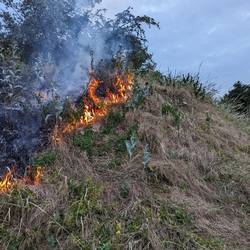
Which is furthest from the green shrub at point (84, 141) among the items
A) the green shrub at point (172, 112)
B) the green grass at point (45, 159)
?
the green shrub at point (172, 112)

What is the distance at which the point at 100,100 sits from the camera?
789 cm

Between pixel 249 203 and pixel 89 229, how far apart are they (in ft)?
8.17

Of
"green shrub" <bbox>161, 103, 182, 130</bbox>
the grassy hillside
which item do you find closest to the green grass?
the grassy hillside

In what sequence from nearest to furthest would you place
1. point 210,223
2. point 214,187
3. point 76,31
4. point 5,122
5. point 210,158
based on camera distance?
point 210,223
point 5,122
point 214,187
point 210,158
point 76,31

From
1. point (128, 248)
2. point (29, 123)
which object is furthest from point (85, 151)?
point (128, 248)

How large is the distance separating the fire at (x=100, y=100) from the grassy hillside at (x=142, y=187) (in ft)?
0.46

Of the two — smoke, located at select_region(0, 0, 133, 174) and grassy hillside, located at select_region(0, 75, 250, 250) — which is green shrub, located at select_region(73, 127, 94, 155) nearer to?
grassy hillside, located at select_region(0, 75, 250, 250)

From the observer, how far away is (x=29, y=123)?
6742 millimetres

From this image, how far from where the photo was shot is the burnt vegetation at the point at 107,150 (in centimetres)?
536

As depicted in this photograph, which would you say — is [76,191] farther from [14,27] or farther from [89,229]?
[14,27]

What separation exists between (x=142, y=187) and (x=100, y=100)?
80.3 inches

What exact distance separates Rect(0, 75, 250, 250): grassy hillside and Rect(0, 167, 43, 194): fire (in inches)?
4.8

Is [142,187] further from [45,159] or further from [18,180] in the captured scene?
[18,180]

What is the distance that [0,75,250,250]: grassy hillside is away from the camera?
527cm
